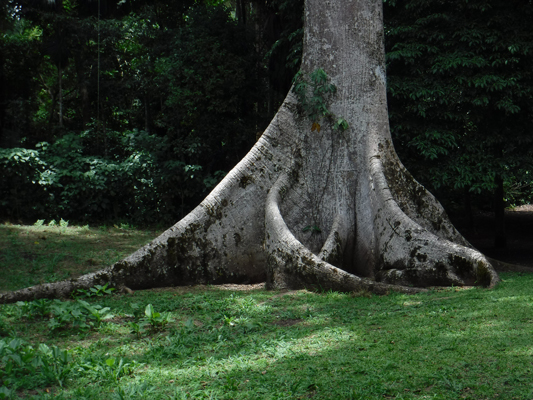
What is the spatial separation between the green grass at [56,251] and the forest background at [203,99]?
1.92 metres

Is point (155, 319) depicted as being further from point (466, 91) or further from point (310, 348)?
point (466, 91)

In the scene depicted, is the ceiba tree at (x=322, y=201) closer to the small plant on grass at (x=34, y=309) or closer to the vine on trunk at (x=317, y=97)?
the vine on trunk at (x=317, y=97)

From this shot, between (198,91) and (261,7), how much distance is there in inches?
132

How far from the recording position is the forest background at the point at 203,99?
8500mm

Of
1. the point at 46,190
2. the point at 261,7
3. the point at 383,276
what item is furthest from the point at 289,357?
the point at 261,7

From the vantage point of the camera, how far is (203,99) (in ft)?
42.3

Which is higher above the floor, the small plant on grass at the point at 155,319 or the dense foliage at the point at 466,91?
the dense foliage at the point at 466,91

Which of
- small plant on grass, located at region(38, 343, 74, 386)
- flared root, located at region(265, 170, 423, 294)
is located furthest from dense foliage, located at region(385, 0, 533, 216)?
small plant on grass, located at region(38, 343, 74, 386)

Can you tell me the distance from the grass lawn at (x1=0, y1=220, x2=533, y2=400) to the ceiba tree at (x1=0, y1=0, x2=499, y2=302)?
74 cm

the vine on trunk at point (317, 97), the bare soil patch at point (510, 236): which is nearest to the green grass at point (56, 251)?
the vine on trunk at point (317, 97)

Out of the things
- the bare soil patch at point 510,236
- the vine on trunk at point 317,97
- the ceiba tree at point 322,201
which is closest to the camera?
the ceiba tree at point 322,201

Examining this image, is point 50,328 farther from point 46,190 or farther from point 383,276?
point 46,190

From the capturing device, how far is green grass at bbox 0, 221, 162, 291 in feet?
24.0

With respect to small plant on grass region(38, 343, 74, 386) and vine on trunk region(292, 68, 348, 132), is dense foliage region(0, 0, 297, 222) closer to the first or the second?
vine on trunk region(292, 68, 348, 132)
